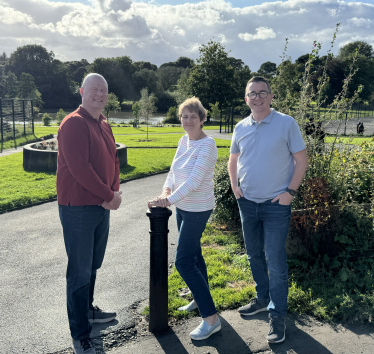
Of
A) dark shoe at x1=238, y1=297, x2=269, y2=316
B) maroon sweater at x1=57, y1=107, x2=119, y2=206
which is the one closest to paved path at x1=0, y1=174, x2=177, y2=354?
dark shoe at x1=238, y1=297, x2=269, y2=316

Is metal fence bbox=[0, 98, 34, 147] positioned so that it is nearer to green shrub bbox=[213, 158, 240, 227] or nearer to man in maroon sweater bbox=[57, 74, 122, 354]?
green shrub bbox=[213, 158, 240, 227]

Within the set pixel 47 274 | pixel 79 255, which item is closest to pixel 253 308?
pixel 79 255

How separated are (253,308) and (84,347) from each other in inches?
62.3

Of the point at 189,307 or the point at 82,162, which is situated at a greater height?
the point at 82,162

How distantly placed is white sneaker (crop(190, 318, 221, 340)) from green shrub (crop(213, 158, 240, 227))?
291 cm

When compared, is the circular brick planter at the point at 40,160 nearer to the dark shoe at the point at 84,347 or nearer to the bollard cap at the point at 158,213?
the bollard cap at the point at 158,213

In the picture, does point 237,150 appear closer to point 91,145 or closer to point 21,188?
point 91,145

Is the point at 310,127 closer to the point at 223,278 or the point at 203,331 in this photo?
the point at 223,278

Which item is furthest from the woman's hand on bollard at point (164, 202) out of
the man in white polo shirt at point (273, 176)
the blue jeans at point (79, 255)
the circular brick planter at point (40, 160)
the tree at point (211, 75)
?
the tree at point (211, 75)

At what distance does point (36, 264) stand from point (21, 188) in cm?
502

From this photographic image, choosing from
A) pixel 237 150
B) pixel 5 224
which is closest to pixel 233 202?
pixel 237 150

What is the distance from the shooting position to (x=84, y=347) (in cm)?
289

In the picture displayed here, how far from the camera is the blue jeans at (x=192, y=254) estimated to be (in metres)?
2.97

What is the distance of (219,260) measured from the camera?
4797 mm
